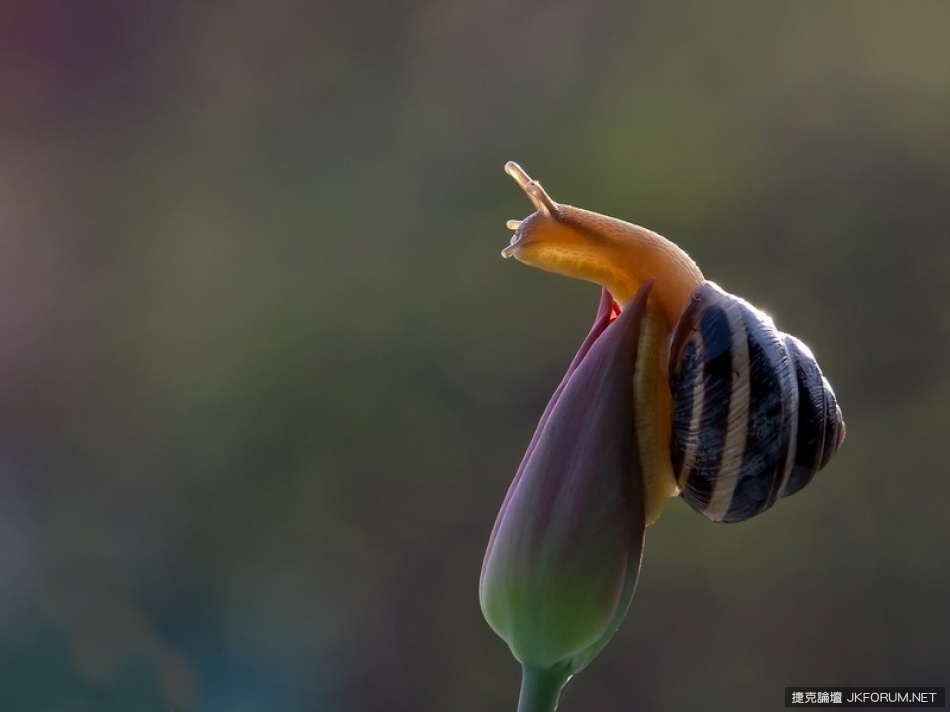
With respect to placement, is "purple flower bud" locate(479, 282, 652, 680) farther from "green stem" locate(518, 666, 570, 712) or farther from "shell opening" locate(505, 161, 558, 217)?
"shell opening" locate(505, 161, 558, 217)

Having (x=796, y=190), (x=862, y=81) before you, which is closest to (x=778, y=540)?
(x=796, y=190)

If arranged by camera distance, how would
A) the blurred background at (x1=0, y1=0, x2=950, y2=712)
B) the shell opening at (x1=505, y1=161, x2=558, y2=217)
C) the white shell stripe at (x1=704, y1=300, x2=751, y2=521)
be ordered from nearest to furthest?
the white shell stripe at (x1=704, y1=300, x2=751, y2=521) → the shell opening at (x1=505, y1=161, x2=558, y2=217) → the blurred background at (x1=0, y1=0, x2=950, y2=712)

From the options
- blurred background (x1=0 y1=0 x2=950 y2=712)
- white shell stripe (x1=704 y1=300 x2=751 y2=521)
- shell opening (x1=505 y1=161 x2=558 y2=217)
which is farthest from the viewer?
blurred background (x1=0 y1=0 x2=950 y2=712)

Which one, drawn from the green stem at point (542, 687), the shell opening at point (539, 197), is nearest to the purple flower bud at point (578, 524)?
the green stem at point (542, 687)

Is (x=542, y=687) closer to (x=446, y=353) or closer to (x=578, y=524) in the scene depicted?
(x=578, y=524)

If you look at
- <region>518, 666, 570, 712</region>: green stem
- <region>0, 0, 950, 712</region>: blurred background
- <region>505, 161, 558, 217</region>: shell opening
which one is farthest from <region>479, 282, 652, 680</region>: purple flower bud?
<region>0, 0, 950, 712</region>: blurred background

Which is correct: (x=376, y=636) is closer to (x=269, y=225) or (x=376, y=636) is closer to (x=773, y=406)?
(x=269, y=225)

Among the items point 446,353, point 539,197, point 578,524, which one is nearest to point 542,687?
point 578,524
